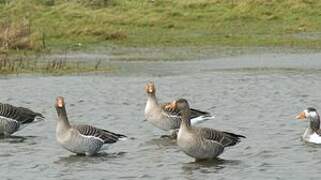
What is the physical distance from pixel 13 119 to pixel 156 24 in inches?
860

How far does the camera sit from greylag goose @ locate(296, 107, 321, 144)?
47.2 feet

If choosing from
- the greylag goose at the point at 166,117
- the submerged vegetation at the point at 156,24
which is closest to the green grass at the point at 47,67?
the submerged vegetation at the point at 156,24

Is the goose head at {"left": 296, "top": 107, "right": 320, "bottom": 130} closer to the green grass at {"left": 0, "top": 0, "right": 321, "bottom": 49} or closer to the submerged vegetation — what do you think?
the submerged vegetation

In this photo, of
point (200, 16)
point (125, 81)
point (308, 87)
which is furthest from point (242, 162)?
point (200, 16)

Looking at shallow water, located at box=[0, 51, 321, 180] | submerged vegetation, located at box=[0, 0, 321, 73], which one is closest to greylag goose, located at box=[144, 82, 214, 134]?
shallow water, located at box=[0, 51, 321, 180]

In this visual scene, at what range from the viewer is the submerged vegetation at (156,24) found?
31.7 metres

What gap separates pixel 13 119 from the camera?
1519 cm

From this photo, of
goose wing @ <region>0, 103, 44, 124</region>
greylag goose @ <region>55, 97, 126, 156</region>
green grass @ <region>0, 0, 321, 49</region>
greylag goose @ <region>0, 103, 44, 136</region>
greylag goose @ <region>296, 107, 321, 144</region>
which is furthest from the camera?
green grass @ <region>0, 0, 321, 49</region>

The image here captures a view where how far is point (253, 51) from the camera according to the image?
30156 millimetres

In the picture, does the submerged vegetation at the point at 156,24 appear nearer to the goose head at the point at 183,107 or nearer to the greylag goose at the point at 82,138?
the greylag goose at the point at 82,138

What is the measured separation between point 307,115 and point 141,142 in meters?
2.57

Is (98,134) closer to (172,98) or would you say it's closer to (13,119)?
(13,119)

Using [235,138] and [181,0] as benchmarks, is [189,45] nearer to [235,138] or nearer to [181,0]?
[181,0]

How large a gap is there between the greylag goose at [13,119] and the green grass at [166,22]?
1422 centimetres
